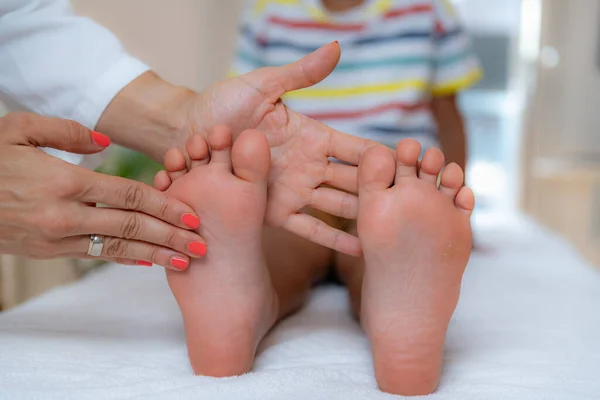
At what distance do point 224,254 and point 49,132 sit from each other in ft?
0.73

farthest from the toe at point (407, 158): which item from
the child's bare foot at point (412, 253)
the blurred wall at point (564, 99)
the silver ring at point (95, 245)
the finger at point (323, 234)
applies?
the blurred wall at point (564, 99)

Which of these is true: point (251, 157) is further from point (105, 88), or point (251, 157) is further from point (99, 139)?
point (105, 88)

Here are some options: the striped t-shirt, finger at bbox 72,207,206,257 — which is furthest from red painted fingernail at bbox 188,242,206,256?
the striped t-shirt

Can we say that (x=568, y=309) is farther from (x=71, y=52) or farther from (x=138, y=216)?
(x=71, y=52)

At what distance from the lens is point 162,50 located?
69.9 inches

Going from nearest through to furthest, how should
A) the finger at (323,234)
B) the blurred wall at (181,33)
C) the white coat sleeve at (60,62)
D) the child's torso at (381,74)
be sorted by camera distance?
the finger at (323,234) → the white coat sleeve at (60,62) → the child's torso at (381,74) → the blurred wall at (181,33)

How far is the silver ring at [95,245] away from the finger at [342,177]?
262mm

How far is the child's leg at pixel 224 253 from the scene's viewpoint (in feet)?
1.86

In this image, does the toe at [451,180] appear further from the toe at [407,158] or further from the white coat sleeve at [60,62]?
the white coat sleeve at [60,62]

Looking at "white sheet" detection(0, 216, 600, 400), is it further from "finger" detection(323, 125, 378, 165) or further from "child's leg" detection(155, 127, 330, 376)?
"finger" detection(323, 125, 378, 165)

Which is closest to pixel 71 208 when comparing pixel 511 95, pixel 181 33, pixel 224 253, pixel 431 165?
→ pixel 224 253

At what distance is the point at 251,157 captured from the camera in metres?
0.57

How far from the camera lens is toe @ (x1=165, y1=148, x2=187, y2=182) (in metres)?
0.61

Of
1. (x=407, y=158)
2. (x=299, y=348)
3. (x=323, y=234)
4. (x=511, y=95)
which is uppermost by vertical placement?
(x=407, y=158)
